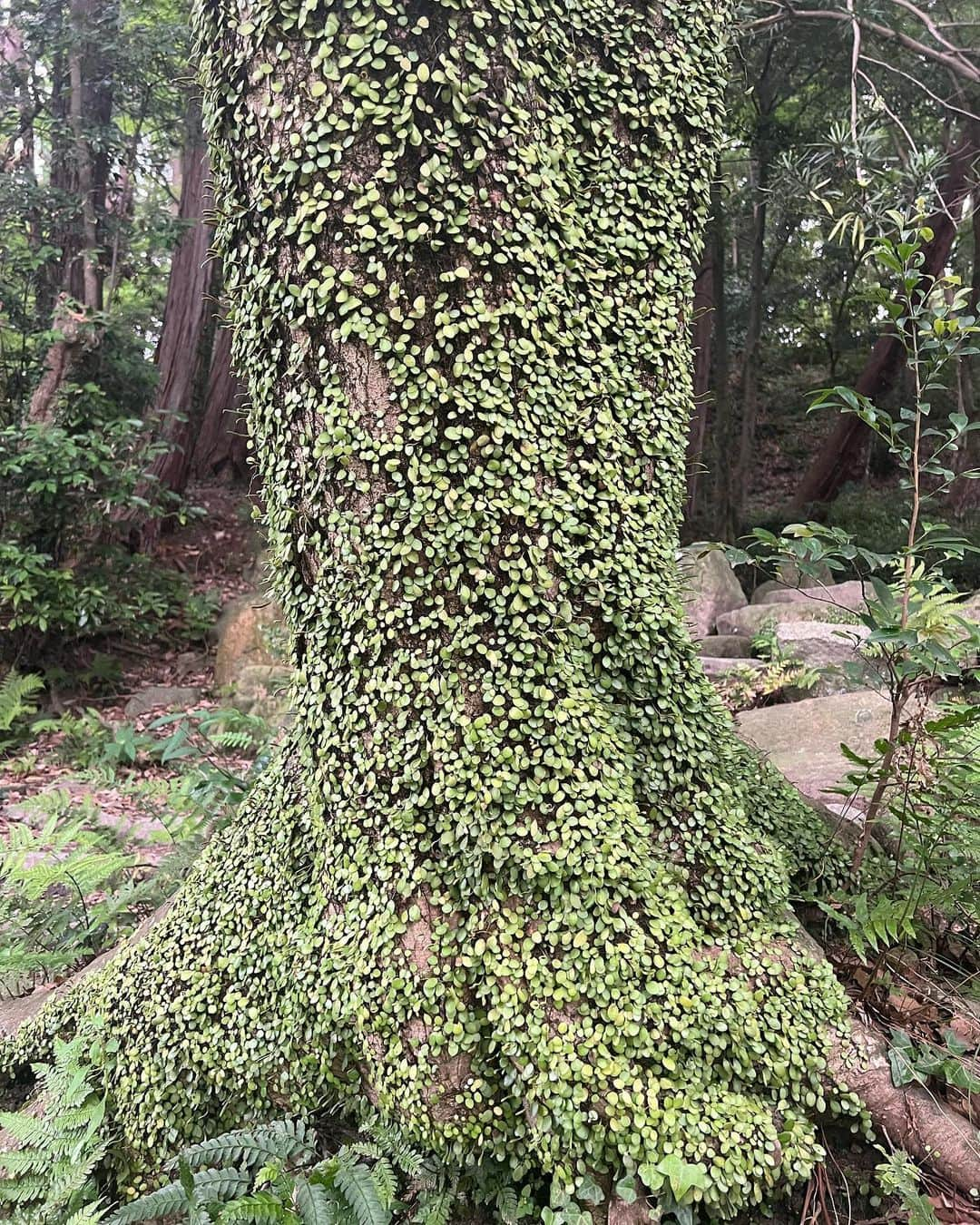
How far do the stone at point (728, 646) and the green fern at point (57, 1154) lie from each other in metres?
5.84

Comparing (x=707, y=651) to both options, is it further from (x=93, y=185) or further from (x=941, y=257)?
(x=93, y=185)

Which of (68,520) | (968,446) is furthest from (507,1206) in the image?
(968,446)

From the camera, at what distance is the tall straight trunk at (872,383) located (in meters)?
9.66

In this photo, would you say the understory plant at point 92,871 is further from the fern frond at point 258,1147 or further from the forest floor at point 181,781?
the fern frond at point 258,1147

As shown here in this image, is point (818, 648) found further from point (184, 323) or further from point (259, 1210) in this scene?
point (184, 323)

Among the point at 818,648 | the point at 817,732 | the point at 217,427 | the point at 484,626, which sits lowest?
the point at 817,732

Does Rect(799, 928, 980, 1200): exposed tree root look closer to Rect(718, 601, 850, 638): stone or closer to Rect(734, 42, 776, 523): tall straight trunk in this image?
Rect(718, 601, 850, 638): stone

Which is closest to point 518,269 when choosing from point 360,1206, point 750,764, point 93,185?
point 750,764

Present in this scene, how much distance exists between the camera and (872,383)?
11180mm

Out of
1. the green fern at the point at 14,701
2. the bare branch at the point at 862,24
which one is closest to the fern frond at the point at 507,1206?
the bare branch at the point at 862,24

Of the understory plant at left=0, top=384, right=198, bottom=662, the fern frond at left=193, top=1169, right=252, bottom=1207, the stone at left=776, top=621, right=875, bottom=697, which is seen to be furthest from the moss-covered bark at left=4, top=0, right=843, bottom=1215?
the understory plant at left=0, top=384, right=198, bottom=662

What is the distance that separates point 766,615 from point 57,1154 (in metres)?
6.67

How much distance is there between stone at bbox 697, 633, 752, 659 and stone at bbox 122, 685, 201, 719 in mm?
5195

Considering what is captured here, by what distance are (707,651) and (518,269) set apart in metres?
5.91
